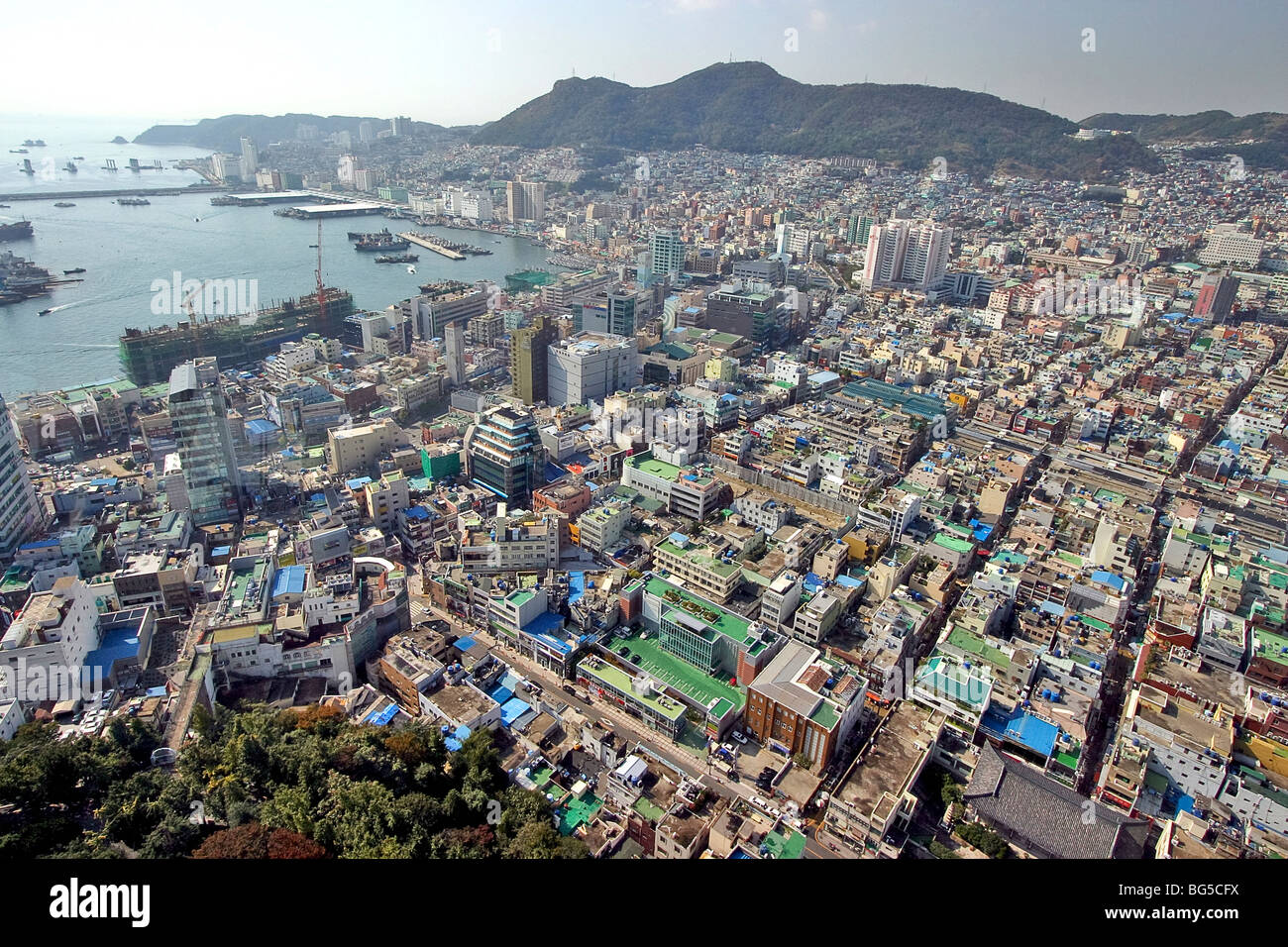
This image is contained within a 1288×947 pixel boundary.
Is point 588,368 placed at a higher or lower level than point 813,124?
lower

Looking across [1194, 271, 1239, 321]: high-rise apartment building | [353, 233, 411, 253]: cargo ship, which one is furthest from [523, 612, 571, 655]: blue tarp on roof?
[353, 233, 411, 253]: cargo ship

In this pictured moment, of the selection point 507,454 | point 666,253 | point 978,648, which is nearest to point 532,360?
point 507,454

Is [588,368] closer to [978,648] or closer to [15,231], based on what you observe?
[978,648]

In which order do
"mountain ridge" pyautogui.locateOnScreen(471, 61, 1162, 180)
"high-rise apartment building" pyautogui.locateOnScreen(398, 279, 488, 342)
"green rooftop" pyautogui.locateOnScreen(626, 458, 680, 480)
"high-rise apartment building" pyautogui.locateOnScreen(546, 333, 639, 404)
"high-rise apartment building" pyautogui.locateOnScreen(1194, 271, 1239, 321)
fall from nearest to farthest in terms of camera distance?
"green rooftop" pyautogui.locateOnScreen(626, 458, 680, 480)
"high-rise apartment building" pyautogui.locateOnScreen(546, 333, 639, 404)
"high-rise apartment building" pyautogui.locateOnScreen(398, 279, 488, 342)
"high-rise apartment building" pyautogui.locateOnScreen(1194, 271, 1239, 321)
"mountain ridge" pyautogui.locateOnScreen(471, 61, 1162, 180)

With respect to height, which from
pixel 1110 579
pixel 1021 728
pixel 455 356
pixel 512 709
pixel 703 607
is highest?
pixel 455 356

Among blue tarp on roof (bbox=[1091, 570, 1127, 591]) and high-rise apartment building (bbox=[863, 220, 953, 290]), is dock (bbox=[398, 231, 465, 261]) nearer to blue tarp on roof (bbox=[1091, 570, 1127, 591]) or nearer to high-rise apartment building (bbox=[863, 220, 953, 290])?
high-rise apartment building (bbox=[863, 220, 953, 290])

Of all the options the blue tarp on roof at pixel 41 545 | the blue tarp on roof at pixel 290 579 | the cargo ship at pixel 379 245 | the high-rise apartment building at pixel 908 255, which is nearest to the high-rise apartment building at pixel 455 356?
the blue tarp on roof at pixel 290 579
